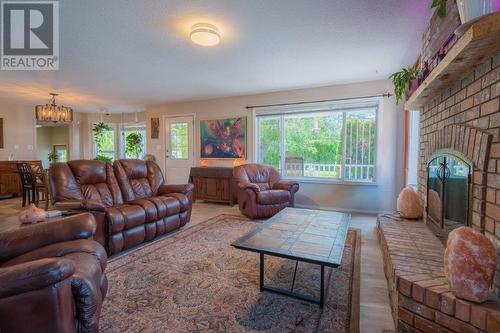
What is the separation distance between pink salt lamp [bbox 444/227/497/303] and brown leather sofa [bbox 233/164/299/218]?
109 inches

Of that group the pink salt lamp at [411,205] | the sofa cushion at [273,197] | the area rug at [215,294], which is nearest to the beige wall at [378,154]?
the sofa cushion at [273,197]

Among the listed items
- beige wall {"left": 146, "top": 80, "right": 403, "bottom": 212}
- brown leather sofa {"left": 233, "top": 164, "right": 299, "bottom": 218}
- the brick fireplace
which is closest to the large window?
beige wall {"left": 146, "top": 80, "right": 403, "bottom": 212}

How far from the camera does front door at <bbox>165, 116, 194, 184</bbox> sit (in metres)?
6.03

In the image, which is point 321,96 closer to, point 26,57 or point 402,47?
point 402,47

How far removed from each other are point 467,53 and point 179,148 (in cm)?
570

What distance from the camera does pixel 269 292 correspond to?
1.88m

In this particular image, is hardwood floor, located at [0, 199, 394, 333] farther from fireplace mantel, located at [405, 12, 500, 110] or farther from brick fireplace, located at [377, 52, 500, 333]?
fireplace mantel, located at [405, 12, 500, 110]

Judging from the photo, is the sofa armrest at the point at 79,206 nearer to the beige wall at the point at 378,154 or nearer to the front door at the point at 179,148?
the beige wall at the point at 378,154

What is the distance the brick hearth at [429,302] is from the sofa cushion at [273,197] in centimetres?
214

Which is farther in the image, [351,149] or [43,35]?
[351,149]

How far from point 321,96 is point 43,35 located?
13.4ft

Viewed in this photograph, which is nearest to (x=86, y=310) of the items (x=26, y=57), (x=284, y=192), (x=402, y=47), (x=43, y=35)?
(x=43, y=35)

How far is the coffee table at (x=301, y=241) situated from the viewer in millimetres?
1614

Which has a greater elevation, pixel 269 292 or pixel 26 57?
pixel 26 57
